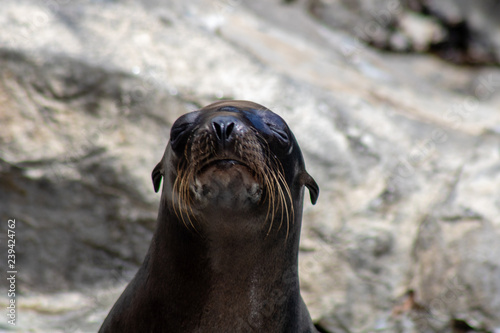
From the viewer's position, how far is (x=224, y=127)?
2.57 meters

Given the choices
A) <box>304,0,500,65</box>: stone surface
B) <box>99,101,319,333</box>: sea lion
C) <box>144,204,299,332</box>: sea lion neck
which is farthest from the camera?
<box>304,0,500,65</box>: stone surface

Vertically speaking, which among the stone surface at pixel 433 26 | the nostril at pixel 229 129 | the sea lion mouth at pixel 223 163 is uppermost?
the stone surface at pixel 433 26

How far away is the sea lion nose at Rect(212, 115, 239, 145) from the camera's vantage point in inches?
100

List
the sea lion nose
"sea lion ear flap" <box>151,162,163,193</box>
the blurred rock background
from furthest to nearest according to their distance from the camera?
1. the blurred rock background
2. "sea lion ear flap" <box>151,162,163,193</box>
3. the sea lion nose

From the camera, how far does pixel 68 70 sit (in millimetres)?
5453

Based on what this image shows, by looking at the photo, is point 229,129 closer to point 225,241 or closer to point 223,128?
point 223,128

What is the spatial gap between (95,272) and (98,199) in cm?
72

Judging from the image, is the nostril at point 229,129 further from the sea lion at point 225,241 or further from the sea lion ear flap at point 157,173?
the sea lion ear flap at point 157,173

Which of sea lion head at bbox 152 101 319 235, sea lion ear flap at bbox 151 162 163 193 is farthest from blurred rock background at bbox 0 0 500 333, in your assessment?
sea lion head at bbox 152 101 319 235

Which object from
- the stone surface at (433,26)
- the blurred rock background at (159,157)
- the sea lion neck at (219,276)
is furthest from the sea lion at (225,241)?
the stone surface at (433,26)

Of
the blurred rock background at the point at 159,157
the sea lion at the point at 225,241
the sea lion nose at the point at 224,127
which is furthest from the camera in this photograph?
the blurred rock background at the point at 159,157

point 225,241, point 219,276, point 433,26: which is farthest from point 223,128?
point 433,26

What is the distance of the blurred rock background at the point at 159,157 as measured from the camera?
17.8 feet

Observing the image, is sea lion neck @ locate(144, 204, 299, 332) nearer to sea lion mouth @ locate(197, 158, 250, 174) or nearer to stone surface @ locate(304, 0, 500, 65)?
sea lion mouth @ locate(197, 158, 250, 174)
